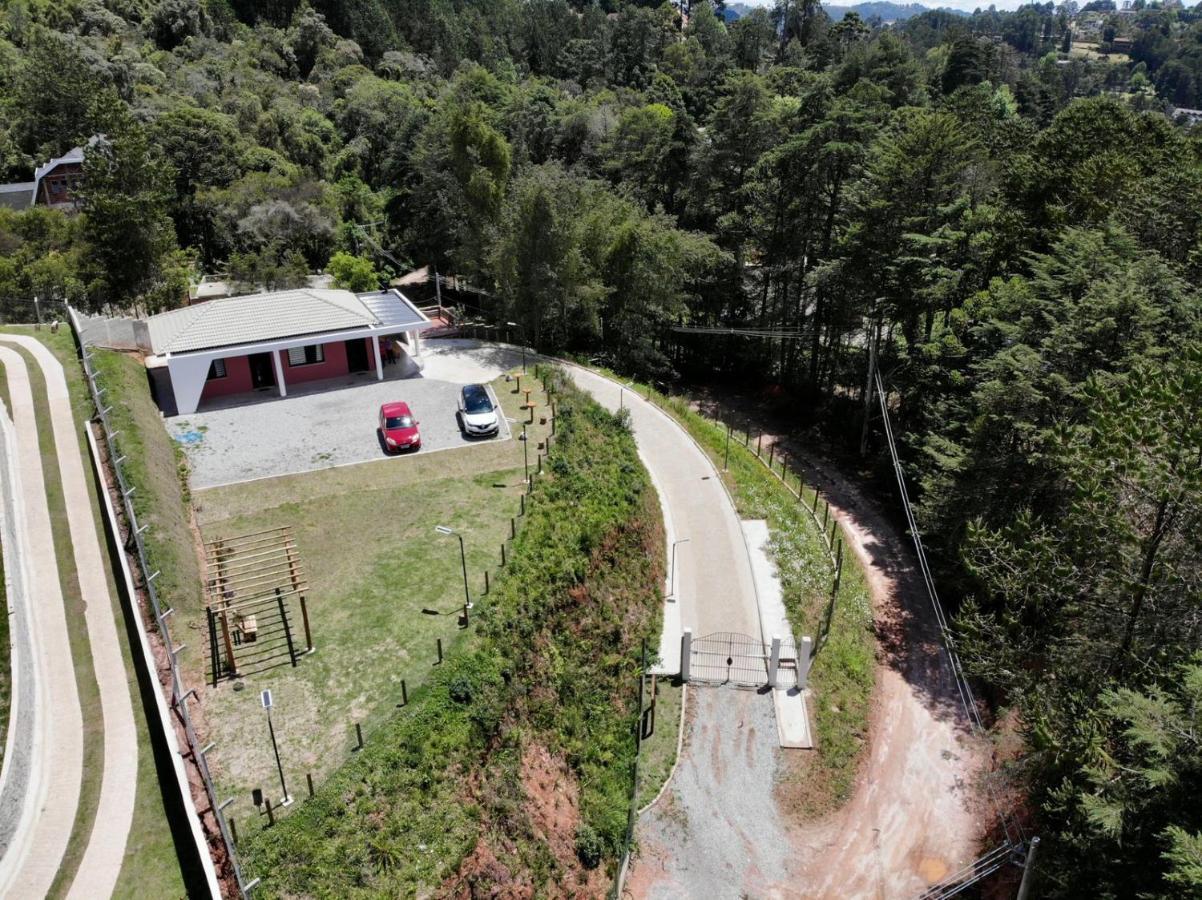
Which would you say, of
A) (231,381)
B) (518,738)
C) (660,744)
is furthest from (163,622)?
(231,381)

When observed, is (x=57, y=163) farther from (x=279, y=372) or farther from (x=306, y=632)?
(x=306, y=632)

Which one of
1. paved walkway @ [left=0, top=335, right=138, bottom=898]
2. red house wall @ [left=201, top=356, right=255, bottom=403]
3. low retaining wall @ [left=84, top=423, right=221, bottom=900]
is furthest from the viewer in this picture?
red house wall @ [left=201, top=356, right=255, bottom=403]

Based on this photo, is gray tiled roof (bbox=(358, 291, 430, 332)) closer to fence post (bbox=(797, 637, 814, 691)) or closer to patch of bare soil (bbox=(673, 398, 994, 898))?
fence post (bbox=(797, 637, 814, 691))

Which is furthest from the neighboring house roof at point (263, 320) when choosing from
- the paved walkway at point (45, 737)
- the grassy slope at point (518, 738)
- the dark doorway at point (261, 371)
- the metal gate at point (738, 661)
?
the metal gate at point (738, 661)

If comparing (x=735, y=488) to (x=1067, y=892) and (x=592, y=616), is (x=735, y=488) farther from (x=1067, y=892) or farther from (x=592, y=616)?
(x=1067, y=892)

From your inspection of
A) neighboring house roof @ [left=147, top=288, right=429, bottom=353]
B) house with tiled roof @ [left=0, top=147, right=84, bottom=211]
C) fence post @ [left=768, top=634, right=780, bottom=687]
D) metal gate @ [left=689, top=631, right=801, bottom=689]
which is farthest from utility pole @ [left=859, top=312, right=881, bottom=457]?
house with tiled roof @ [left=0, top=147, right=84, bottom=211]
